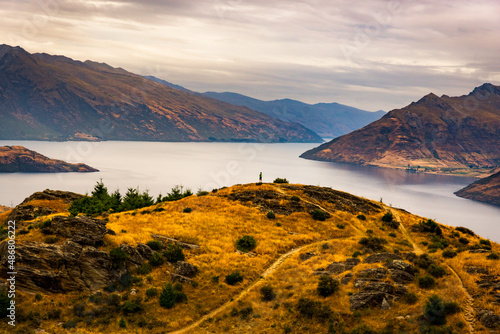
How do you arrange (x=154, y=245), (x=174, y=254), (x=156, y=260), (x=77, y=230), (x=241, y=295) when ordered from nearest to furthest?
(x=241, y=295) → (x=77, y=230) → (x=156, y=260) → (x=174, y=254) → (x=154, y=245)

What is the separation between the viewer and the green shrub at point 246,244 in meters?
54.2

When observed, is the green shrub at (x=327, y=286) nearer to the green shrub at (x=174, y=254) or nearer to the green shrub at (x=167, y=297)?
the green shrub at (x=167, y=297)

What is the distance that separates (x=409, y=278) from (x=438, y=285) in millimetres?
3006

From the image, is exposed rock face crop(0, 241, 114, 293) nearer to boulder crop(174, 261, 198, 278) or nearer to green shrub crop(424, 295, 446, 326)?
boulder crop(174, 261, 198, 278)

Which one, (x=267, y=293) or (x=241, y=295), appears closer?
(x=267, y=293)

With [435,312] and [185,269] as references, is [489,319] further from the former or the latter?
[185,269]

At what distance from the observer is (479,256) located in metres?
46.5

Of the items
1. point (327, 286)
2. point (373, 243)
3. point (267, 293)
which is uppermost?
point (373, 243)

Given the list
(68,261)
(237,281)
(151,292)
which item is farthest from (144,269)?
(237,281)

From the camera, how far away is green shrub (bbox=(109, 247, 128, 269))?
146ft

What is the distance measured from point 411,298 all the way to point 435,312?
3.48 meters

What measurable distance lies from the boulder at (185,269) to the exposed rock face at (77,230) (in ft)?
33.8

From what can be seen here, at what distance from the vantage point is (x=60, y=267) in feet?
135

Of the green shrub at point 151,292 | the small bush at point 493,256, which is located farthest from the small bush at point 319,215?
the green shrub at point 151,292
